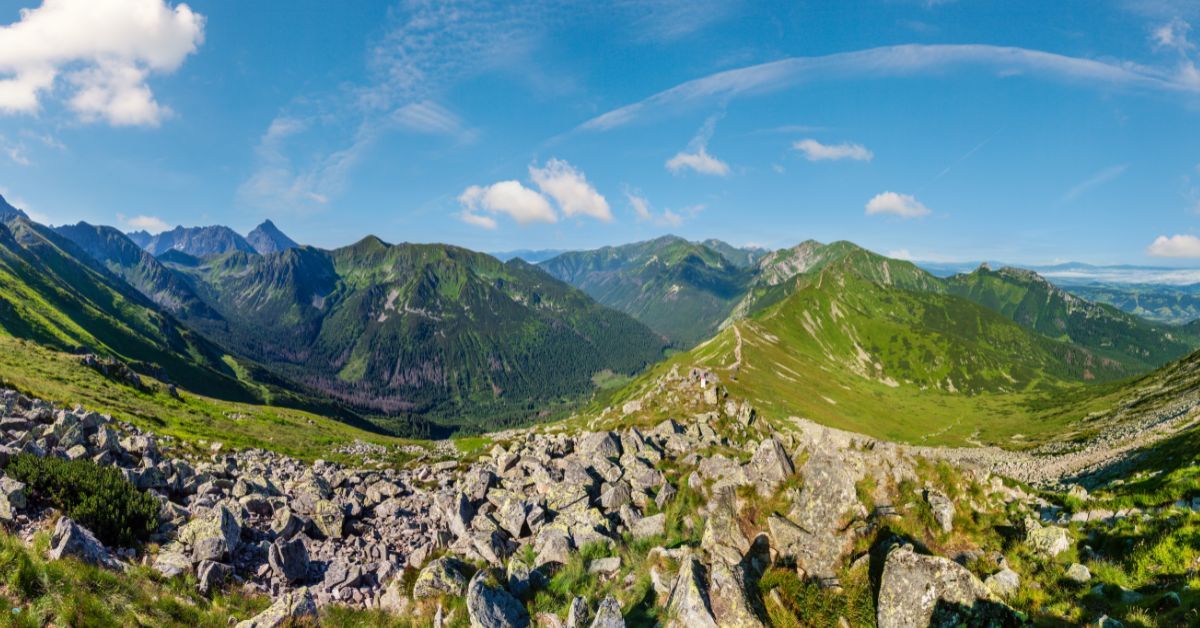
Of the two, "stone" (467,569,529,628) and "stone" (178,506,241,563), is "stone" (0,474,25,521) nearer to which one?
"stone" (178,506,241,563)

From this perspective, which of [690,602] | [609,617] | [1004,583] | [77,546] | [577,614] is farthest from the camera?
[77,546]

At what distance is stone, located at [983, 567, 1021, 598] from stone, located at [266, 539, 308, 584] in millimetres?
23698

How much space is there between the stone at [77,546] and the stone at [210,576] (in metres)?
2.21

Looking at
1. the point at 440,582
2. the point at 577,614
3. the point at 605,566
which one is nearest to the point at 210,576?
the point at 440,582

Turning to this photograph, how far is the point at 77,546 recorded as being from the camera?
48.0 ft

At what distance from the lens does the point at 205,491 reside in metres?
24.9

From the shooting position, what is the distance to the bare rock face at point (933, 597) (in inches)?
372

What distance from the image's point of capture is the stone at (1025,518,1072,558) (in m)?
13.1

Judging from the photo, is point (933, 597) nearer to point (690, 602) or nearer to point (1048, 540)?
point (690, 602)

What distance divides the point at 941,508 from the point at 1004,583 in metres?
3.03

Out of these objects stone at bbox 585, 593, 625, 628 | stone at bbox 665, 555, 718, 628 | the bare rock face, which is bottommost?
stone at bbox 585, 593, 625, 628

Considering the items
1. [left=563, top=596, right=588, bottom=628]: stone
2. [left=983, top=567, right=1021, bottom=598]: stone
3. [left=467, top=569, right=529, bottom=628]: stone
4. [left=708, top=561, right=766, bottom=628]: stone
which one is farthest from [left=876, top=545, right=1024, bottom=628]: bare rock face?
[left=467, top=569, right=529, bottom=628]: stone

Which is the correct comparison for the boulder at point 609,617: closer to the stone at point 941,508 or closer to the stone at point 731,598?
the stone at point 731,598

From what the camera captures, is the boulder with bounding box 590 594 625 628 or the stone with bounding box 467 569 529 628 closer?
the boulder with bounding box 590 594 625 628
